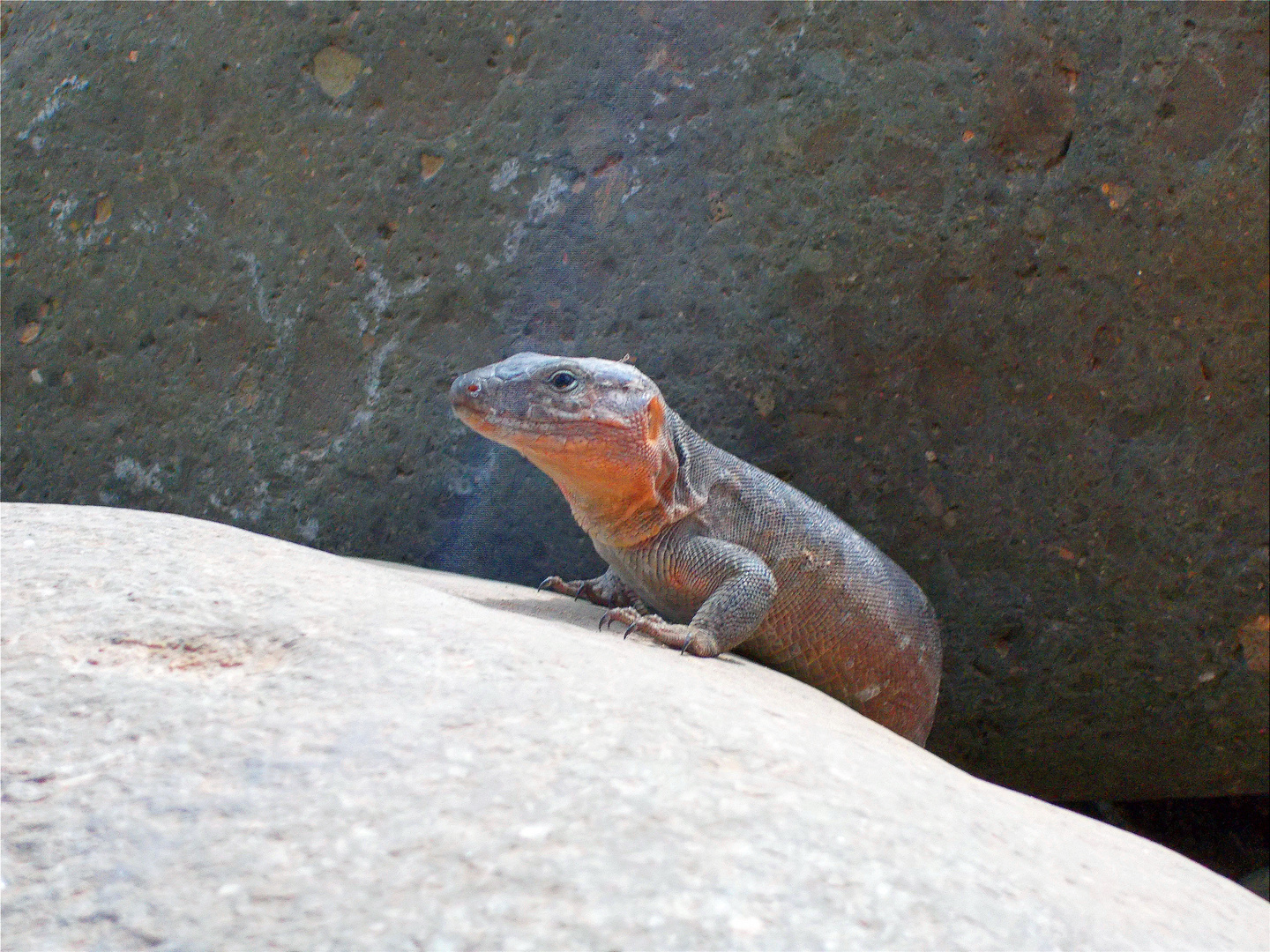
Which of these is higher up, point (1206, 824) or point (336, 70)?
point (336, 70)

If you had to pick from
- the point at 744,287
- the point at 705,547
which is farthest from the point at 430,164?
the point at 705,547

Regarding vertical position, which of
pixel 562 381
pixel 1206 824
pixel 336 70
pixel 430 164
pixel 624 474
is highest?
pixel 336 70

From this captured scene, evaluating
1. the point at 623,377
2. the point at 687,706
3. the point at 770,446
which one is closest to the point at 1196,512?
the point at 770,446

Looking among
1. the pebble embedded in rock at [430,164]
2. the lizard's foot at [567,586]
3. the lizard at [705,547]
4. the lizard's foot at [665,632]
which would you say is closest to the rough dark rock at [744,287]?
the pebble embedded in rock at [430,164]

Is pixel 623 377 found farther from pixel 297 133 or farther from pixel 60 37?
pixel 60 37

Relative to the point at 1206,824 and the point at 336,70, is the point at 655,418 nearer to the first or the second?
the point at 336,70

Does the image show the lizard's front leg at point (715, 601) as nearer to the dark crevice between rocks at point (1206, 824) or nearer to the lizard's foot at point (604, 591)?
the lizard's foot at point (604, 591)
